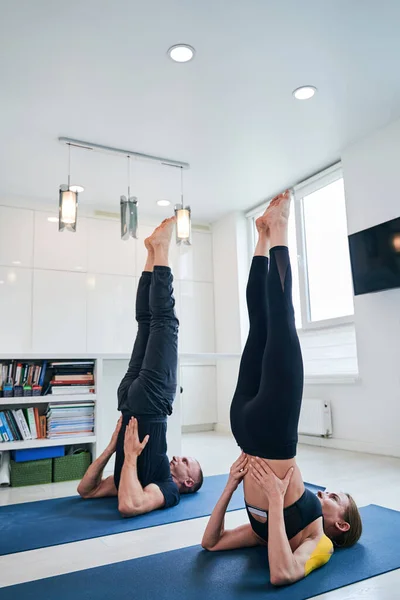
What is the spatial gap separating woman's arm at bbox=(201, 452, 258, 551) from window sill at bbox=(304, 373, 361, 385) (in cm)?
259

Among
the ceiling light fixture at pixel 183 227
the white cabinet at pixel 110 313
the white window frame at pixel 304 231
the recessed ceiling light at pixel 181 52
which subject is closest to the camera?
the recessed ceiling light at pixel 181 52

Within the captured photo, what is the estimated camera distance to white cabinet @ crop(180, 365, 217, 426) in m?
5.97

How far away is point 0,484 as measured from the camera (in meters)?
3.20

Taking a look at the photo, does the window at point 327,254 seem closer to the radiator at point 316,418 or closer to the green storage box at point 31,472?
the radiator at point 316,418

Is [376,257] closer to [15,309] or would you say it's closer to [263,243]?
[263,243]

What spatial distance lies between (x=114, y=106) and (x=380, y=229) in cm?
226

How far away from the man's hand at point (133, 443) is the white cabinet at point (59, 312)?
3.00 meters

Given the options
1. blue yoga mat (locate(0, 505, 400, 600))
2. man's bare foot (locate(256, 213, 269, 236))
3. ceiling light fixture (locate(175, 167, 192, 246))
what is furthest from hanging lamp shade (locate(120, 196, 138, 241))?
blue yoga mat (locate(0, 505, 400, 600))

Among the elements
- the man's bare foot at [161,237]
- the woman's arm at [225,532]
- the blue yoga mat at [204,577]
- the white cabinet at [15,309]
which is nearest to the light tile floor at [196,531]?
the blue yoga mat at [204,577]

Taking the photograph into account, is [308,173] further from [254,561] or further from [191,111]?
[254,561]

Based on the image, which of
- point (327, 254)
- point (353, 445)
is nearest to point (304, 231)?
point (327, 254)

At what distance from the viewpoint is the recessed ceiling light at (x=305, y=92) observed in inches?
138

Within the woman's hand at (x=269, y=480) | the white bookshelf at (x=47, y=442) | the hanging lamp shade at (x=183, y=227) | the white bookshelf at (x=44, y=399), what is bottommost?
the white bookshelf at (x=47, y=442)

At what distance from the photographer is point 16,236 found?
5.31 m
